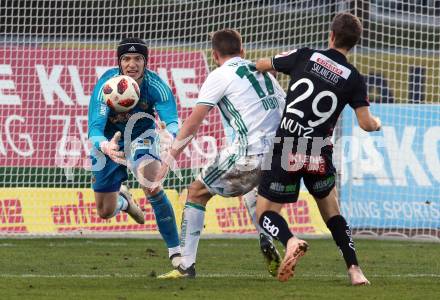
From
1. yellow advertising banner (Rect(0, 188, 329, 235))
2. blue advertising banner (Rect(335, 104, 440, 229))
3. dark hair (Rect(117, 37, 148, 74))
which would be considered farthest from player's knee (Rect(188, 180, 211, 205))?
blue advertising banner (Rect(335, 104, 440, 229))

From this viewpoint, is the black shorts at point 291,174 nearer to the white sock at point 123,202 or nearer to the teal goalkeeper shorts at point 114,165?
the teal goalkeeper shorts at point 114,165

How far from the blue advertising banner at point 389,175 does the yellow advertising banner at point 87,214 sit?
771 millimetres

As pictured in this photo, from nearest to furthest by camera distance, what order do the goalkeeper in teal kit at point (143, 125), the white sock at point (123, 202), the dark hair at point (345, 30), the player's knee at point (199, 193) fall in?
the dark hair at point (345, 30)
the player's knee at point (199, 193)
the goalkeeper in teal kit at point (143, 125)
the white sock at point (123, 202)

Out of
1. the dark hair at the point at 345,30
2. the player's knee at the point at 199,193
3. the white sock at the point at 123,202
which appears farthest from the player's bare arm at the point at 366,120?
the white sock at the point at 123,202

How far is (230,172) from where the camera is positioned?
8742mm

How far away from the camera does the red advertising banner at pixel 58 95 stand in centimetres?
1603

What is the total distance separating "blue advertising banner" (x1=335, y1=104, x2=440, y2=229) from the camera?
15.6 metres

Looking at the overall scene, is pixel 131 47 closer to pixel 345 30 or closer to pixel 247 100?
pixel 247 100

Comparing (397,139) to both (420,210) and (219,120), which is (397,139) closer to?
(420,210)

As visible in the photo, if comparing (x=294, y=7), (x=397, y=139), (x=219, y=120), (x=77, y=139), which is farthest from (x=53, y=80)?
(x=397, y=139)

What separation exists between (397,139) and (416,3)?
2.60m

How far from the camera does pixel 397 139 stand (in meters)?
15.8

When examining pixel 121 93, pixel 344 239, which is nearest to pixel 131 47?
pixel 121 93

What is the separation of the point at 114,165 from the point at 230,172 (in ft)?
6.27
